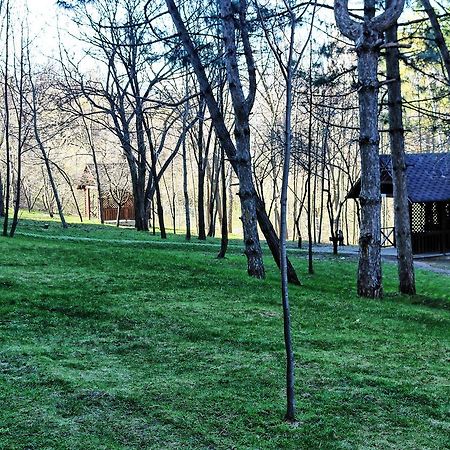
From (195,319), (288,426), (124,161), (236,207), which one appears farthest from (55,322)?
(236,207)

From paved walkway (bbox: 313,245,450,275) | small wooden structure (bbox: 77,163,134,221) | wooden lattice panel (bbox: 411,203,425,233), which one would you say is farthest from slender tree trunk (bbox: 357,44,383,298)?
small wooden structure (bbox: 77,163,134,221)

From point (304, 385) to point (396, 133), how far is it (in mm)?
6789

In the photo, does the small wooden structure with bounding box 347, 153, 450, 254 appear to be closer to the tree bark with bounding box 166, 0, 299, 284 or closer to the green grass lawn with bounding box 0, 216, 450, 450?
the tree bark with bounding box 166, 0, 299, 284

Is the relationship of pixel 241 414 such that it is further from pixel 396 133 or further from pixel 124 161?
pixel 124 161

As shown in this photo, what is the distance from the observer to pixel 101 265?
10.4 meters

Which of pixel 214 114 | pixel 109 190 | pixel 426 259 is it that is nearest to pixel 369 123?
pixel 214 114

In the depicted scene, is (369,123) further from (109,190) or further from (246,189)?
(109,190)

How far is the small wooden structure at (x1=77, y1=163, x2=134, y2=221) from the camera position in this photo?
37.2 metres

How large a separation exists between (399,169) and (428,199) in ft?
40.1

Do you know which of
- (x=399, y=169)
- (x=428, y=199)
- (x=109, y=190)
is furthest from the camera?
(x=109, y=190)

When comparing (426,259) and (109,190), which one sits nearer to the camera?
(426,259)

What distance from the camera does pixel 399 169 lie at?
35.3ft

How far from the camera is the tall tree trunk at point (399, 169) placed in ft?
34.4

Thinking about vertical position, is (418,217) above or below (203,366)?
above
